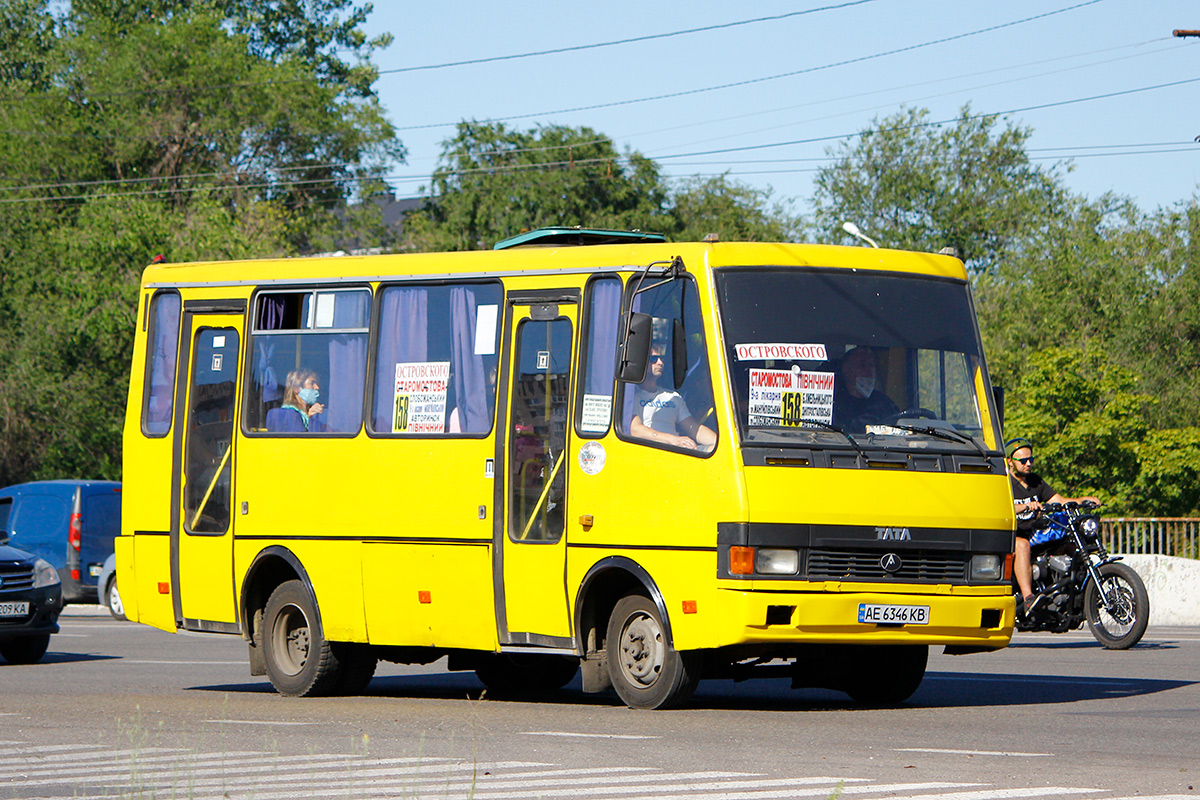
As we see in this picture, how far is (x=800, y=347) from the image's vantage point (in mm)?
12141

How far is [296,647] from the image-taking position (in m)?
14.6

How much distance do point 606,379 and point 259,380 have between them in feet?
11.3

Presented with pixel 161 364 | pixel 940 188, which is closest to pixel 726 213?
pixel 940 188

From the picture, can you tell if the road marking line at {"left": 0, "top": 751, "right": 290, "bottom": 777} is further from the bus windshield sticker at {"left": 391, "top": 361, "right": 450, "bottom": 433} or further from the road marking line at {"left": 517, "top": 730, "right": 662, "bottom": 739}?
the bus windshield sticker at {"left": 391, "top": 361, "right": 450, "bottom": 433}

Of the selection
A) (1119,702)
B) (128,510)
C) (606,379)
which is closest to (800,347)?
(606,379)

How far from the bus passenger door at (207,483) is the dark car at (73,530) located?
15.9 metres

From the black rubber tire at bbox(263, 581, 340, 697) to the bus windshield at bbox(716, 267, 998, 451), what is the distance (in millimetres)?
4088

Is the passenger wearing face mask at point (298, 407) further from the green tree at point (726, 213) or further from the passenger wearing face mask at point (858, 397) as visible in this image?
the green tree at point (726, 213)

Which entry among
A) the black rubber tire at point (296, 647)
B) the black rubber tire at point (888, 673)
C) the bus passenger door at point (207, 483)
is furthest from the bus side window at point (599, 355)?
the bus passenger door at point (207, 483)

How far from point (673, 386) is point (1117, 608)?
737 cm

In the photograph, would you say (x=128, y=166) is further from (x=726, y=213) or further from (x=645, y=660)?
(x=645, y=660)

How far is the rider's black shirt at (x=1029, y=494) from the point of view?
18.6m

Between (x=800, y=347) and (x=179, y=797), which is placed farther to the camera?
(x=800, y=347)

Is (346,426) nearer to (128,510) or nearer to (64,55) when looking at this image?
(128,510)
